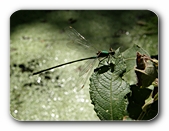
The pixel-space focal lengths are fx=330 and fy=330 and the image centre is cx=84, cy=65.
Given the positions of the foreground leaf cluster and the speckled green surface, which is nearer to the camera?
the foreground leaf cluster

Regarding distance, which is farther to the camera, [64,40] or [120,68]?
[64,40]

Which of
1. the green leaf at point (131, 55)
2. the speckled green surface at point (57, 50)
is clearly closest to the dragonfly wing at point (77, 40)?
the green leaf at point (131, 55)

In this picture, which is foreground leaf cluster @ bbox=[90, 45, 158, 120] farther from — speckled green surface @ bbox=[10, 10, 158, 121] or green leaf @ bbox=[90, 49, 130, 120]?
speckled green surface @ bbox=[10, 10, 158, 121]

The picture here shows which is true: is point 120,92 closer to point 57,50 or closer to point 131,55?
point 131,55

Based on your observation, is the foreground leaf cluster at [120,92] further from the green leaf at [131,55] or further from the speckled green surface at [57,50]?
the speckled green surface at [57,50]

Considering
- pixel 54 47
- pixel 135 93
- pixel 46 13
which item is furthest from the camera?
pixel 46 13

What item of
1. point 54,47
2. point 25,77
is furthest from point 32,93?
point 54,47

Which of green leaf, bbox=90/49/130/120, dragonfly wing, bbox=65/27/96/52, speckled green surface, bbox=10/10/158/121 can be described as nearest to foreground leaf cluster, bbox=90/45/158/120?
green leaf, bbox=90/49/130/120

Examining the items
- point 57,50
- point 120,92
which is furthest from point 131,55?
point 57,50
